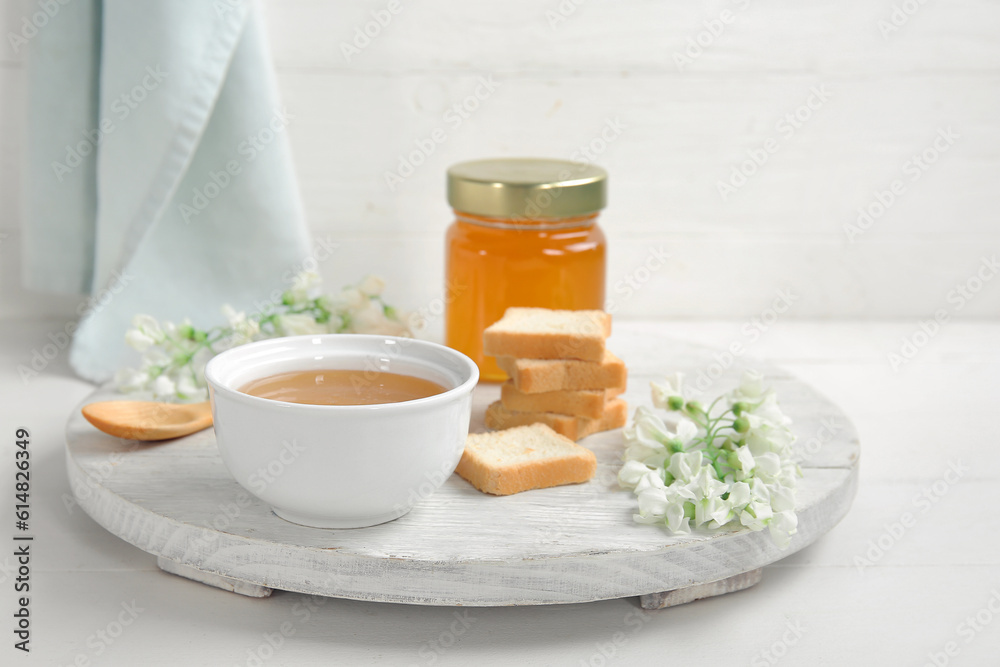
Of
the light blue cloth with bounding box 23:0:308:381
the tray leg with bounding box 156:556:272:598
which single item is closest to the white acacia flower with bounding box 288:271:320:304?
the light blue cloth with bounding box 23:0:308:381

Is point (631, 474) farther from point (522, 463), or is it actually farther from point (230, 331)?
point (230, 331)

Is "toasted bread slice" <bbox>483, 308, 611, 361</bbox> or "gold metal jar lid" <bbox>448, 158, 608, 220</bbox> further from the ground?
"gold metal jar lid" <bbox>448, 158, 608, 220</bbox>

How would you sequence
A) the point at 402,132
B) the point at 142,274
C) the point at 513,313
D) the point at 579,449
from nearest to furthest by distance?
1. the point at 579,449
2. the point at 513,313
3. the point at 142,274
4. the point at 402,132

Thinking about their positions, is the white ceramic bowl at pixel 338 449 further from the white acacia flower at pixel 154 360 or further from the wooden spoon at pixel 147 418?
the white acacia flower at pixel 154 360

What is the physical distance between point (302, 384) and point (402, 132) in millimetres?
830

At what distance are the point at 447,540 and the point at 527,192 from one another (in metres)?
0.48

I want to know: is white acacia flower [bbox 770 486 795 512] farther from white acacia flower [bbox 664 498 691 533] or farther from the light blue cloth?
the light blue cloth

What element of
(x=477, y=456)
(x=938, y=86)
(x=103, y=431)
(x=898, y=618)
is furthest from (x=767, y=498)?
(x=938, y=86)

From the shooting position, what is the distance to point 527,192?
1065mm

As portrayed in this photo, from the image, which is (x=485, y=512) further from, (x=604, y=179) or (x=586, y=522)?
(x=604, y=179)

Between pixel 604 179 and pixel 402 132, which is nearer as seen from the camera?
pixel 604 179

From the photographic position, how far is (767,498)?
756mm

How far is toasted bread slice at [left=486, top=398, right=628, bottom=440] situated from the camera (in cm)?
92

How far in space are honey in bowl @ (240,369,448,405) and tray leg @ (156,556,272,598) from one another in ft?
0.48
